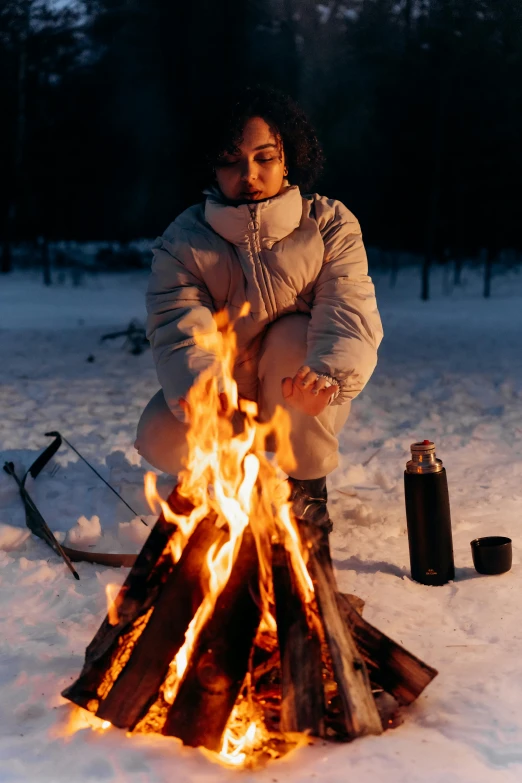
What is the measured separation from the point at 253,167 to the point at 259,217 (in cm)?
19

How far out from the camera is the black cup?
9.82 feet

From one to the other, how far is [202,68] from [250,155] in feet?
25.1

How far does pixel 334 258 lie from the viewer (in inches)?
120

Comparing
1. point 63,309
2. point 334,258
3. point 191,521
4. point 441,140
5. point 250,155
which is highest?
point 441,140

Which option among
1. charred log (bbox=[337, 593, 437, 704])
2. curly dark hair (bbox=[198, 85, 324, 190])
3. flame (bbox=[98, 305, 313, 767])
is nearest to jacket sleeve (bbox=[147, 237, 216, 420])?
flame (bbox=[98, 305, 313, 767])

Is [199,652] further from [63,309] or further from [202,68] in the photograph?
[63,309]

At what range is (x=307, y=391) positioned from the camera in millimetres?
2725

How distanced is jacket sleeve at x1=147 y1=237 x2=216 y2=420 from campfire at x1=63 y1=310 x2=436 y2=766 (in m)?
0.55

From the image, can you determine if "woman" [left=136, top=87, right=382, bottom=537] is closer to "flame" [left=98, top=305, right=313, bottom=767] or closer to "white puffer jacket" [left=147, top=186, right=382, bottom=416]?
"white puffer jacket" [left=147, top=186, right=382, bottom=416]

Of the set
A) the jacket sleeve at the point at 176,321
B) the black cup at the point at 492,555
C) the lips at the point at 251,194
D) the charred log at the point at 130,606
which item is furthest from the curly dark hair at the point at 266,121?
the black cup at the point at 492,555

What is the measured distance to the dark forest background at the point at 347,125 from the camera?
1352 cm

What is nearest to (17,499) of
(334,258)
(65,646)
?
(65,646)

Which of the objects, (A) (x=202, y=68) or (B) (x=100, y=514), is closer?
(B) (x=100, y=514)

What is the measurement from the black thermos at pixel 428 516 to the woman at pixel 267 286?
0.33m
